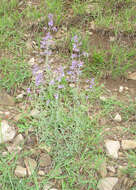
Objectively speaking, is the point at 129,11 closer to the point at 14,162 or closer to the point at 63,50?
the point at 63,50

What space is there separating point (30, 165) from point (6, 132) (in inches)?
15.1

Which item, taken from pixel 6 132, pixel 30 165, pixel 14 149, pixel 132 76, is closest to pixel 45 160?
pixel 30 165

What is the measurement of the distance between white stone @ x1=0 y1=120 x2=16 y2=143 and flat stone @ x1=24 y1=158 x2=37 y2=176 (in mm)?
263

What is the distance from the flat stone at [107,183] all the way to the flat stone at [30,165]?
529 mm

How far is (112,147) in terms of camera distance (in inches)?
82.8

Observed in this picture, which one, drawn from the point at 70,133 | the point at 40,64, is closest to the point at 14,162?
the point at 70,133

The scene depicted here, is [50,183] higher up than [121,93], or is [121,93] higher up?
[121,93]

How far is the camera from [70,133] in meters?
2.11

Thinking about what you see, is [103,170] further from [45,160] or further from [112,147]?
[45,160]

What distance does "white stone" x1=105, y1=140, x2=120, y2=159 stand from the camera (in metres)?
2.07

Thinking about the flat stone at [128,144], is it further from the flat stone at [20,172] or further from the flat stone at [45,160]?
the flat stone at [20,172]

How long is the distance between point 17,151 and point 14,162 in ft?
0.35

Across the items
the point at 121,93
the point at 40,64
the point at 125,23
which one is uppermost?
the point at 125,23

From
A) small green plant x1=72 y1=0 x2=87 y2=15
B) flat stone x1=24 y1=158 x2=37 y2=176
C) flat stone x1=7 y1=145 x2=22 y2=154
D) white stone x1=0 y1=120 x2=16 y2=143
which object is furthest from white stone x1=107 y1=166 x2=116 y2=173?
small green plant x1=72 y1=0 x2=87 y2=15
